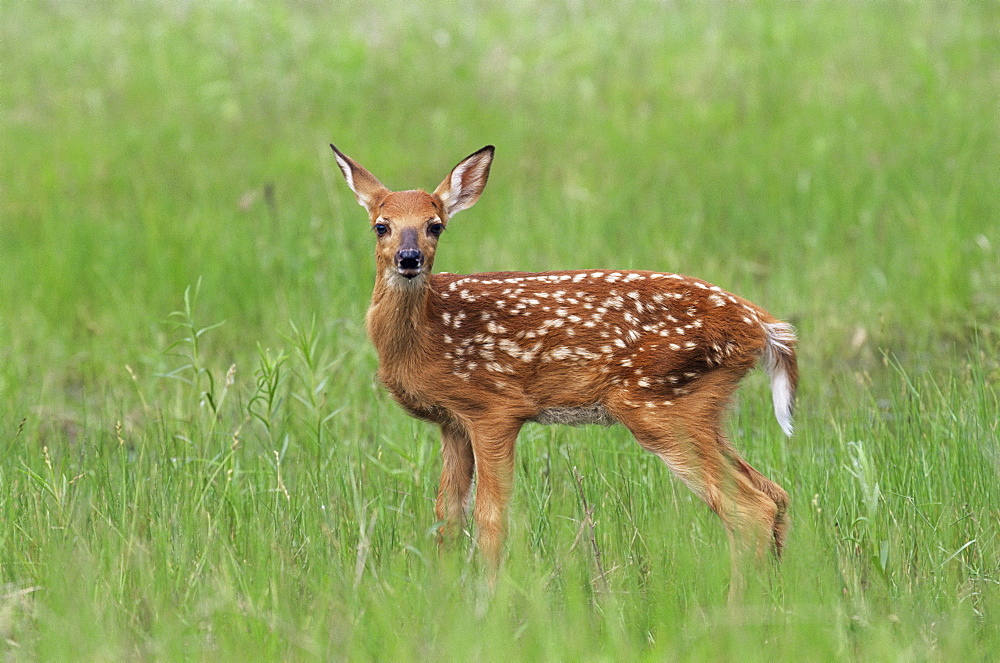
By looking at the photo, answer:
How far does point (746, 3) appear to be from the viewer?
13.2 metres

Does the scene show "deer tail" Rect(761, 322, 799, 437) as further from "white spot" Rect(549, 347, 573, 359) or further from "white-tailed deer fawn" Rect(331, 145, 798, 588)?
"white spot" Rect(549, 347, 573, 359)

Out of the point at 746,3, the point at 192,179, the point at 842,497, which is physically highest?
the point at 746,3

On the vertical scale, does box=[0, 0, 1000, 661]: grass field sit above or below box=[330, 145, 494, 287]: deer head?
below

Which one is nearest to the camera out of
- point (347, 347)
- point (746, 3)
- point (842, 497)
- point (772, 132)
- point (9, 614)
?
point (9, 614)

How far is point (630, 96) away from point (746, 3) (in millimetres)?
2945

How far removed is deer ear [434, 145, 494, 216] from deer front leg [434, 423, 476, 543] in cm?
84

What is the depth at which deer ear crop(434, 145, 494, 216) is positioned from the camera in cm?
471

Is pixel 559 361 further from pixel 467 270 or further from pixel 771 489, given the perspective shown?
pixel 467 270

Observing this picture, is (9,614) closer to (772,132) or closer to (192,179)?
(192,179)

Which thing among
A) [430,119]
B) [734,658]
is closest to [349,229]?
[430,119]

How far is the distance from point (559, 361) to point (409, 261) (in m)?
0.65

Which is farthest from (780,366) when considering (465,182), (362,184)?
(362,184)

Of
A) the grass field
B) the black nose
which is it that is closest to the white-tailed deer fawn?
the black nose

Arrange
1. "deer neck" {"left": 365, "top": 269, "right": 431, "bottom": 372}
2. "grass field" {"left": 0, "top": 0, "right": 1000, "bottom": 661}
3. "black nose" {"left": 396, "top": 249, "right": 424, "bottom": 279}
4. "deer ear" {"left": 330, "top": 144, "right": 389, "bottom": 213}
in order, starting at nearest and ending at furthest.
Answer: "grass field" {"left": 0, "top": 0, "right": 1000, "bottom": 661}
"black nose" {"left": 396, "top": 249, "right": 424, "bottom": 279}
"deer neck" {"left": 365, "top": 269, "right": 431, "bottom": 372}
"deer ear" {"left": 330, "top": 144, "right": 389, "bottom": 213}
